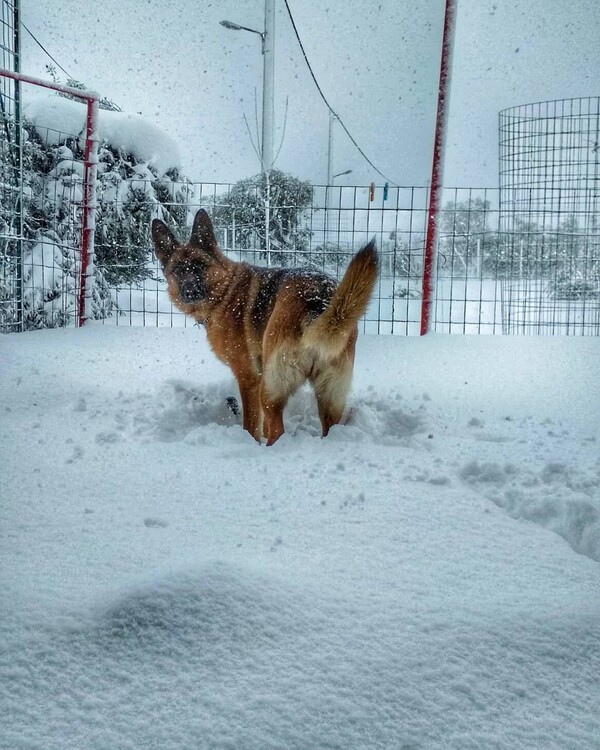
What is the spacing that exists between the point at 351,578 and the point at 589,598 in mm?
441

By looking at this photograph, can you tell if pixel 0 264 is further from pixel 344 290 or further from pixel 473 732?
pixel 473 732

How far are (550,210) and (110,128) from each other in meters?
4.71

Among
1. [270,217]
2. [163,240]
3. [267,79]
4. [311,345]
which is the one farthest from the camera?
[267,79]

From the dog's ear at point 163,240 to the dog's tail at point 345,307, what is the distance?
1207mm

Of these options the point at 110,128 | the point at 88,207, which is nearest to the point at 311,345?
the point at 88,207

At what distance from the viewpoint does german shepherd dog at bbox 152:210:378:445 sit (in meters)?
2.18

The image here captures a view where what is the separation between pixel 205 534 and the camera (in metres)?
1.35

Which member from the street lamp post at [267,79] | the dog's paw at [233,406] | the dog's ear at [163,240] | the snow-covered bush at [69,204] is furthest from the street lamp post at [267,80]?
the dog's paw at [233,406]

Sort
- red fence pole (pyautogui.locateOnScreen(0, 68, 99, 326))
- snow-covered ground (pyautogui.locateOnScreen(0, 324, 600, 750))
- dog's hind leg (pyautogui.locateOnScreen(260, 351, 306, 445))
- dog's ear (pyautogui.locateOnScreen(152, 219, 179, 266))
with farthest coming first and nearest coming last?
red fence pole (pyautogui.locateOnScreen(0, 68, 99, 326))
dog's ear (pyautogui.locateOnScreen(152, 219, 179, 266))
dog's hind leg (pyautogui.locateOnScreen(260, 351, 306, 445))
snow-covered ground (pyautogui.locateOnScreen(0, 324, 600, 750))

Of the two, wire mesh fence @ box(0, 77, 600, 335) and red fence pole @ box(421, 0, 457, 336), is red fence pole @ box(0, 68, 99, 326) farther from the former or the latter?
red fence pole @ box(421, 0, 457, 336)

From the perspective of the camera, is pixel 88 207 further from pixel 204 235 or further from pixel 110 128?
pixel 204 235

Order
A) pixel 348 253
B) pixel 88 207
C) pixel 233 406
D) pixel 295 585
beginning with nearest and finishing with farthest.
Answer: pixel 295 585, pixel 233 406, pixel 88 207, pixel 348 253

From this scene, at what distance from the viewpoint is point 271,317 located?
2521mm

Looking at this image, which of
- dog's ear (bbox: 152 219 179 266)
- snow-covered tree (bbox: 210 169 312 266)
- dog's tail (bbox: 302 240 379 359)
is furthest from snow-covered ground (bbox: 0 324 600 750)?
snow-covered tree (bbox: 210 169 312 266)
